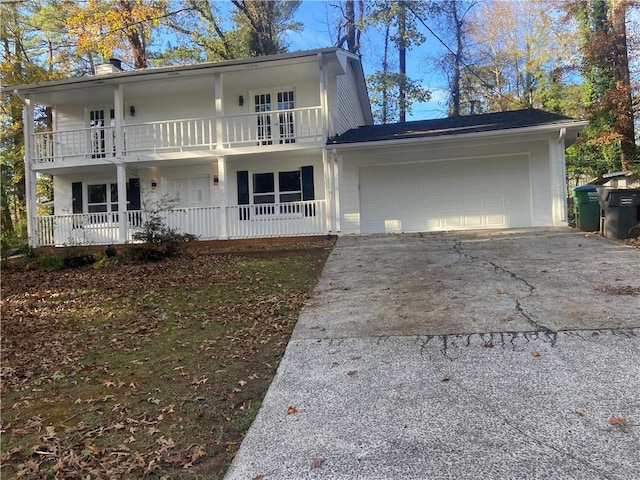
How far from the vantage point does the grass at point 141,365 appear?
3.18 m

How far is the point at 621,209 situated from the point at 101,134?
51.4ft

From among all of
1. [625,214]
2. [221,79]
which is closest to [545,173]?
[625,214]

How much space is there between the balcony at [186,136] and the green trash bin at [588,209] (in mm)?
7279

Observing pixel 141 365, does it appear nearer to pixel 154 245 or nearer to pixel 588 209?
pixel 154 245

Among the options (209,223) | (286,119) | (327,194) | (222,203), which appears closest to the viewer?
(327,194)

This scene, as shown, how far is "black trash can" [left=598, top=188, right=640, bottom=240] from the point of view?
979 cm

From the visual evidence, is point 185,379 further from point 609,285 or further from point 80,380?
point 609,285

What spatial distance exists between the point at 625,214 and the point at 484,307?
6538 mm

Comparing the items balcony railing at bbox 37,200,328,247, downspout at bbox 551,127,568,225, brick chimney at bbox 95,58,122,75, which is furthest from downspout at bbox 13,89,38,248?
downspout at bbox 551,127,568,225

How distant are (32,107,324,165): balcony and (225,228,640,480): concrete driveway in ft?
24.9

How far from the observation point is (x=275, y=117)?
14.2m

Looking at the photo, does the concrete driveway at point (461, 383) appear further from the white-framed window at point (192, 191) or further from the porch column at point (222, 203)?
the white-framed window at point (192, 191)

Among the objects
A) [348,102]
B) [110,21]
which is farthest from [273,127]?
[110,21]

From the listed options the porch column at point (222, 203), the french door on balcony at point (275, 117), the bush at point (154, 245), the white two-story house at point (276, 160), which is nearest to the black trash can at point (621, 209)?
the white two-story house at point (276, 160)
